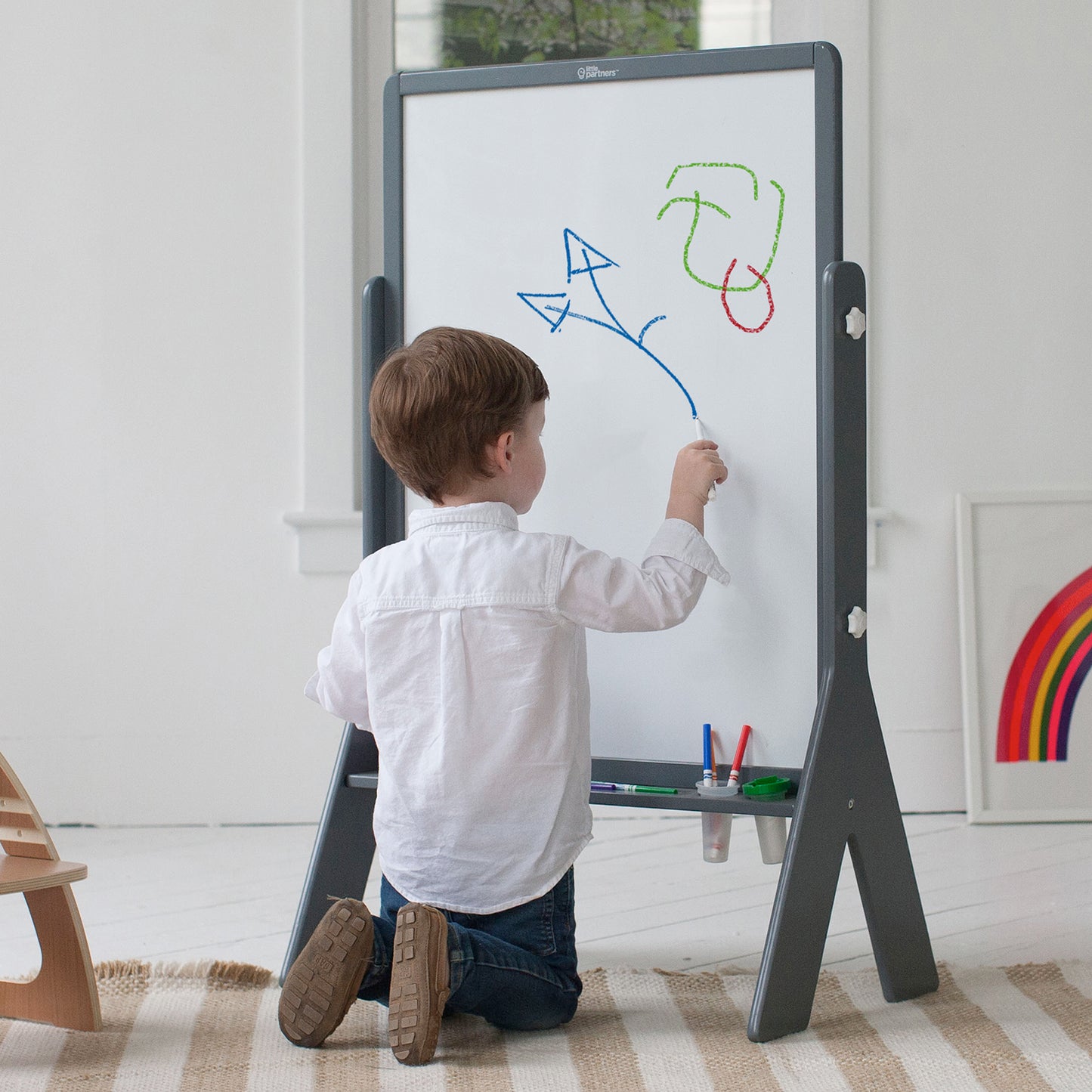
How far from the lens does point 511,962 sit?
1.21m

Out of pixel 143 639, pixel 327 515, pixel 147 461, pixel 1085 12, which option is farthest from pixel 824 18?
pixel 143 639

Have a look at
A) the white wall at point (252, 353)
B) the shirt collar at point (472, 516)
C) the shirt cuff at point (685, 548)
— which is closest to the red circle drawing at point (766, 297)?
the shirt cuff at point (685, 548)

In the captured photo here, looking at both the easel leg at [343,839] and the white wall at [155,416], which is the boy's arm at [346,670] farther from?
the white wall at [155,416]

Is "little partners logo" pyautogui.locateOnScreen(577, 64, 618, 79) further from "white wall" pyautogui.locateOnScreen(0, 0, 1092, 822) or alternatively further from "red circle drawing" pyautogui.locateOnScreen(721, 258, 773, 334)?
"white wall" pyautogui.locateOnScreen(0, 0, 1092, 822)

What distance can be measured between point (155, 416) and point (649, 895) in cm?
126

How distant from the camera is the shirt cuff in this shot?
1259mm

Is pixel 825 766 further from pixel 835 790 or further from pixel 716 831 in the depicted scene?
pixel 716 831

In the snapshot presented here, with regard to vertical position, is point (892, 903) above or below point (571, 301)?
below

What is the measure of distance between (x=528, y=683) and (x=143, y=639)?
1359 millimetres

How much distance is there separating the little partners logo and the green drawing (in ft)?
0.44

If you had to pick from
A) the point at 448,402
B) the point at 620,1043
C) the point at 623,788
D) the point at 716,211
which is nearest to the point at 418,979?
the point at 620,1043

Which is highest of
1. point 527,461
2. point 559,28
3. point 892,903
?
point 559,28

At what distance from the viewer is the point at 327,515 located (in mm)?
2311

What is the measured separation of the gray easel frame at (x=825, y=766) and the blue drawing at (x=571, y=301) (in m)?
0.18
